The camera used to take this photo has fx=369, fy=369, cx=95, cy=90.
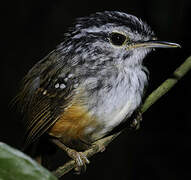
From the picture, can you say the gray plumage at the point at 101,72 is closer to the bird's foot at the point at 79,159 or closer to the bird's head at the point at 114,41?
the bird's head at the point at 114,41

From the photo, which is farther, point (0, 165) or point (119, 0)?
point (119, 0)

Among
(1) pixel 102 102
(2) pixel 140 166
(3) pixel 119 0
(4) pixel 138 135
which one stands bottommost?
(2) pixel 140 166

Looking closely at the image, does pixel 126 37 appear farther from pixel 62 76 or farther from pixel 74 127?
pixel 74 127

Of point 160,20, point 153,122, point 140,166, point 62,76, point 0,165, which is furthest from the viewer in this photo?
point 153,122

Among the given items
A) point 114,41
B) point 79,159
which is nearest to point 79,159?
point 79,159

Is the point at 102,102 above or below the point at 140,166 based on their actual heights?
above

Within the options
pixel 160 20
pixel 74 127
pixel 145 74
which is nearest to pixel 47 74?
pixel 74 127

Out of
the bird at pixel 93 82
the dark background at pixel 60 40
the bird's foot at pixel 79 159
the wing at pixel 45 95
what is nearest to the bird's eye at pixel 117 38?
the bird at pixel 93 82

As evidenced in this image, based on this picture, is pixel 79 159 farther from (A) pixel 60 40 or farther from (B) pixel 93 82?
(A) pixel 60 40
